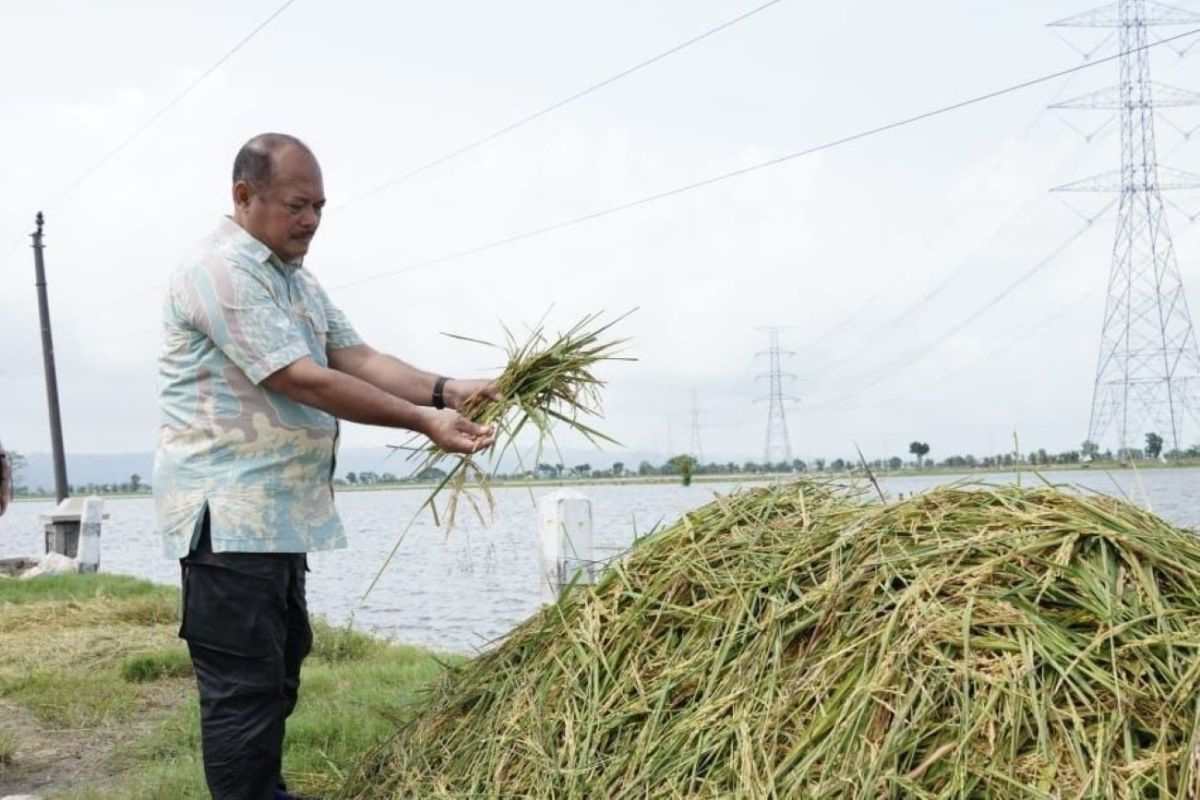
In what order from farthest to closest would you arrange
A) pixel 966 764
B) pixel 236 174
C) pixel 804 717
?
pixel 236 174 < pixel 804 717 < pixel 966 764

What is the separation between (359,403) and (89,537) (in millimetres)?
11442

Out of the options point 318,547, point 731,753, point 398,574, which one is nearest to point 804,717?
point 731,753

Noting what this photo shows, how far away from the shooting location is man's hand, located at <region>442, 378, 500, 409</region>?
3.49 m

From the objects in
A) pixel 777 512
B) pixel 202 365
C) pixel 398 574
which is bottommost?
pixel 398 574

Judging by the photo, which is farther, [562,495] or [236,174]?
[562,495]

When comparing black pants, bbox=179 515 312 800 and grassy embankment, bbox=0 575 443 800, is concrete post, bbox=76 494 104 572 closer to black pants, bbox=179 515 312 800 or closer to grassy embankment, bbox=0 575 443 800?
grassy embankment, bbox=0 575 443 800

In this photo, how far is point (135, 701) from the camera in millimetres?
5941

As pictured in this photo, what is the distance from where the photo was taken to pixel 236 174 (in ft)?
10.5

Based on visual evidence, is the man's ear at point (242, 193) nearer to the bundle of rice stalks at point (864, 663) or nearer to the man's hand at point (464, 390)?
the man's hand at point (464, 390)

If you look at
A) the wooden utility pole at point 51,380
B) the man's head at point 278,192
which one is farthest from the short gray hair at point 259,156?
the wooden utility pole at point 51,380

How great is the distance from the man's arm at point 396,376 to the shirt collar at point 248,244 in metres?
0.44

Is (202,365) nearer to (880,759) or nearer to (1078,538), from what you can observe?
(880,759)

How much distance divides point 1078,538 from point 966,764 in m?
A: 0.61

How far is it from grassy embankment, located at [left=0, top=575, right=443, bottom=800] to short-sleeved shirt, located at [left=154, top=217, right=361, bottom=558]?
1242 millimetres
